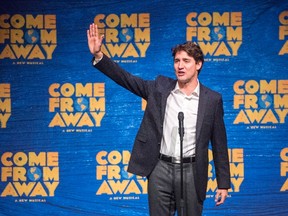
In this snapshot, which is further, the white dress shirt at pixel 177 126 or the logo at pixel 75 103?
the logo at pixel 75 103

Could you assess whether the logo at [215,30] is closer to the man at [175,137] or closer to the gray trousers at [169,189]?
the man at [175,137]

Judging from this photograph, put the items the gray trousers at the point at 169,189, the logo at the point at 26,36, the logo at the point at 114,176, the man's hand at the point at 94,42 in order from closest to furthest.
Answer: the man's hand at the point at 94,42
the gray trousers at the point at 169,189
the logo at the point at 26,36
the logo at the point at 114,176

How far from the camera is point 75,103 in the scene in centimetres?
430

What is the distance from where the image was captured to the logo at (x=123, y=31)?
4297 millimetres

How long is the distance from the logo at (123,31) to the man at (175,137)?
142 cm

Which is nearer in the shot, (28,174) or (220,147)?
(220,147)

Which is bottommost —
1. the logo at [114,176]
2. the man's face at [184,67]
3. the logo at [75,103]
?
the logo at [114,176]

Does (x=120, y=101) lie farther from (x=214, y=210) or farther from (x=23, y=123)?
(x=214, y=210)

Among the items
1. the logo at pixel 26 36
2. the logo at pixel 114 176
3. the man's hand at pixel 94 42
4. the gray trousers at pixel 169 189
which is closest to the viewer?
the man's hand at pixel 94 42

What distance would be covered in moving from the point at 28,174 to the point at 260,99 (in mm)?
2089

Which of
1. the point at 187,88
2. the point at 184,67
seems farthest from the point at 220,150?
the point at 184,67

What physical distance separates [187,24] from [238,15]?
1.45ft

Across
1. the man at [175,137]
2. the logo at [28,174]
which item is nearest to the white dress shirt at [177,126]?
the man at [175,137]

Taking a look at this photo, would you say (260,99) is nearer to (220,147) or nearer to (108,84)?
(108,84)
